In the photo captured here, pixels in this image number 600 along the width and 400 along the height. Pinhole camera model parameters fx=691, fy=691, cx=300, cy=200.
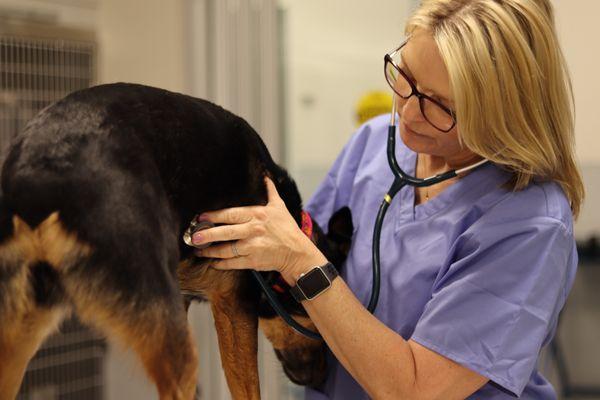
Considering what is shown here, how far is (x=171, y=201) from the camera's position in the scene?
907 millimetres

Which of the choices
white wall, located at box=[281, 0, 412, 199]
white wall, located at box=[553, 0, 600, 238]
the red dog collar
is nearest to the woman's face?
the red dog collar

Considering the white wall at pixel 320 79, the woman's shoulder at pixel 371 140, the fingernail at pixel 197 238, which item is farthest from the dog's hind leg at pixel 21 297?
the white wall at pixel 320 79

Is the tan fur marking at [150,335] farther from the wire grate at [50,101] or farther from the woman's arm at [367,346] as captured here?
the wire grate at [50,101]

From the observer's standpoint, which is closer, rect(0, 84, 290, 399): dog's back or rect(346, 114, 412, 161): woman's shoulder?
rect(0, 84, 290, 399): dog's back

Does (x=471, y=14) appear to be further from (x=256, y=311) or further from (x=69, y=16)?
(x=69, y=16)

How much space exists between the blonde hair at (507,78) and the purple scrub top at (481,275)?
78 millimetres

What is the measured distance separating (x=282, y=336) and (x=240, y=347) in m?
0.23

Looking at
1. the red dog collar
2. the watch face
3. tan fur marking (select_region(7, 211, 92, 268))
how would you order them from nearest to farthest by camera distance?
1. tan fur marking (select_region(7, 211, 92, 268))
2. the watch face
3. the red dog collar

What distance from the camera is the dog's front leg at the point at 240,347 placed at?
123 cm

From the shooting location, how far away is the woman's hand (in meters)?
1.00

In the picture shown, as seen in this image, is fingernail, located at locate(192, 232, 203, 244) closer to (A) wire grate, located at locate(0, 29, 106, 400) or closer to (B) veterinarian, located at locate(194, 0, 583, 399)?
(B) veterinarian, located at locate(194, 0, 583, 399)

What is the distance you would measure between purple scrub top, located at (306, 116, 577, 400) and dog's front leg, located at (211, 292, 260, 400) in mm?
208

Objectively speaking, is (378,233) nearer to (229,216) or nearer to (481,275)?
(481,275)

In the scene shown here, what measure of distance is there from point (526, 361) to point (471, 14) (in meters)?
0.57
